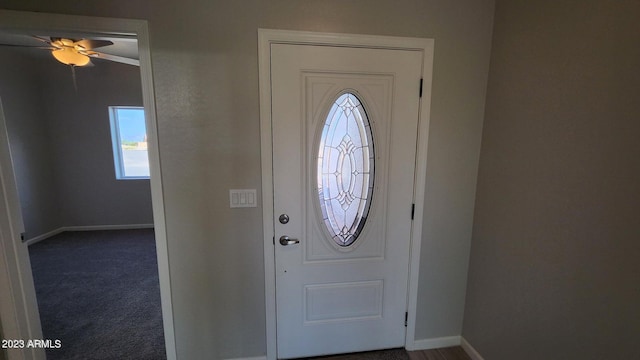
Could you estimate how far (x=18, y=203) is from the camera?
1.47 meters

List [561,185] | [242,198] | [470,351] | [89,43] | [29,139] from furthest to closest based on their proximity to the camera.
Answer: [29,139], [89,43], [470,351], [242,198], [561,185]

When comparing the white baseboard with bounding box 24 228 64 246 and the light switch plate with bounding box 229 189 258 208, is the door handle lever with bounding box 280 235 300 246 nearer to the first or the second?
the light switch plate with bounding box 229 189 258 208

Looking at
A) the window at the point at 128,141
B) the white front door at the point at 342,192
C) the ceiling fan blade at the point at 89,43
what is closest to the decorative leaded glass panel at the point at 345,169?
the white front door at the point at 342,192

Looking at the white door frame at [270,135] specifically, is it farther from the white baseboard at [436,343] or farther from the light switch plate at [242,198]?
the white baseboard at [436,343]

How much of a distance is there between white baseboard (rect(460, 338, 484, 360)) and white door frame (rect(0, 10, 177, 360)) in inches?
79.6

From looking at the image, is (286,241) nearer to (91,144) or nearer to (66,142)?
(91,144)

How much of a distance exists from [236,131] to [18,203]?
1.29 m

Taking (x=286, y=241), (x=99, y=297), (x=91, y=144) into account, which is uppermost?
(x=91, y=144)

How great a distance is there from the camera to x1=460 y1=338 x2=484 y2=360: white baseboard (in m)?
1.78

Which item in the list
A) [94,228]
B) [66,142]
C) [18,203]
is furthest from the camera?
[94,228]

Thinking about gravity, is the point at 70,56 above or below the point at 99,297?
above

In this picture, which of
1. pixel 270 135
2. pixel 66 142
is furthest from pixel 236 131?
pixel 66 142

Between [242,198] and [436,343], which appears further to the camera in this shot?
[436,343]

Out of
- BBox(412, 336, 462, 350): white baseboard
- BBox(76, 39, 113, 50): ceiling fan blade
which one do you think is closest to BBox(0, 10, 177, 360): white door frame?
BBox(76, 39, 113, 50): ceiling fan blade
